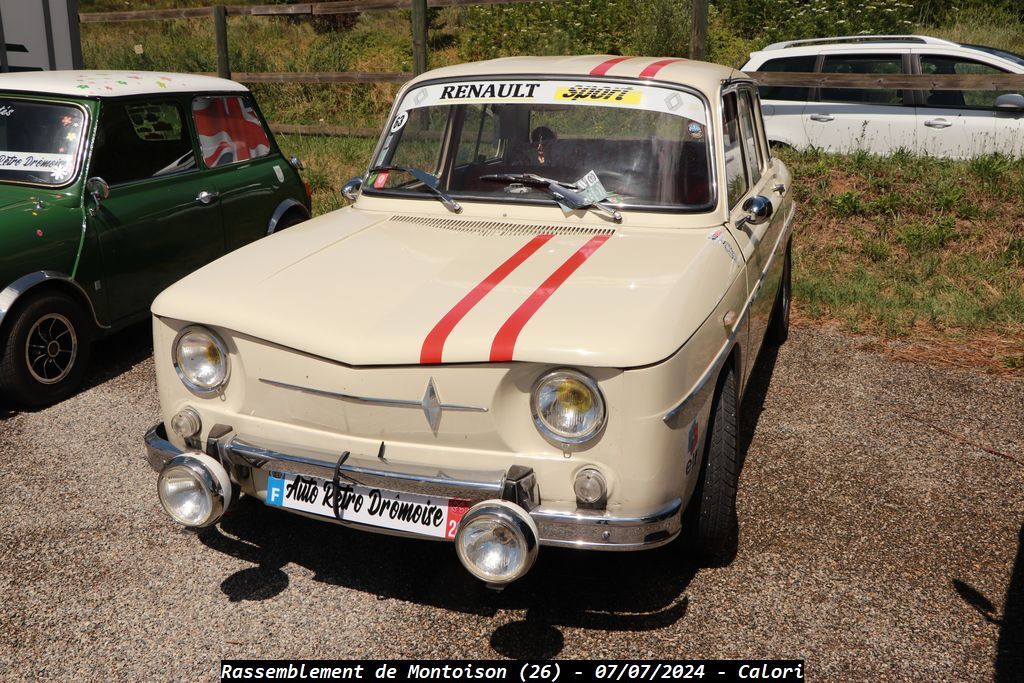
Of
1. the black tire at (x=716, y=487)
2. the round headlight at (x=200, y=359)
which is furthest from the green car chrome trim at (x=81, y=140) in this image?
the black tire at (x=716, y=487)

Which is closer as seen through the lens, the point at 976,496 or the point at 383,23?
the point at 976,496

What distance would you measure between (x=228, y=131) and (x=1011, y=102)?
656cm

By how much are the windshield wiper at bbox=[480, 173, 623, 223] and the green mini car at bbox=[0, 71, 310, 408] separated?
258cm

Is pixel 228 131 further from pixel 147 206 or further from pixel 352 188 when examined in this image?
pixel 352 188

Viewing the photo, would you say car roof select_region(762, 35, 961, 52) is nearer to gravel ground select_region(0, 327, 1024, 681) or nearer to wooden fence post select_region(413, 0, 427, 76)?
wooden fence post select_region(413, 0, 427, 76)

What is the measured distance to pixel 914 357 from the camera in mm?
5746

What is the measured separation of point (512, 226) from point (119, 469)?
2122mm

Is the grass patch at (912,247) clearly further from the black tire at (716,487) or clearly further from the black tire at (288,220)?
the black tire at (288,220)

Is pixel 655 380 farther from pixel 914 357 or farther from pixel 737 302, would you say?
pixel 914 357

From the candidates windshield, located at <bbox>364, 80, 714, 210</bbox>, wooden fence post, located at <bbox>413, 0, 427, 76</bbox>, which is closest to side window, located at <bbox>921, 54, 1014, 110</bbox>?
wooden fence post, located at <bbox>413, 0, 427, 76</bbox>

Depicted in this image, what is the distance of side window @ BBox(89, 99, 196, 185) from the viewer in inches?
211

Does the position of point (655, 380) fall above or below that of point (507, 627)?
above

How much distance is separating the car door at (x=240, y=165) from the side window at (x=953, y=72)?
5979 millimetres

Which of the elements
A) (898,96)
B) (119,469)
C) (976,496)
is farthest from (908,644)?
(898,96)
